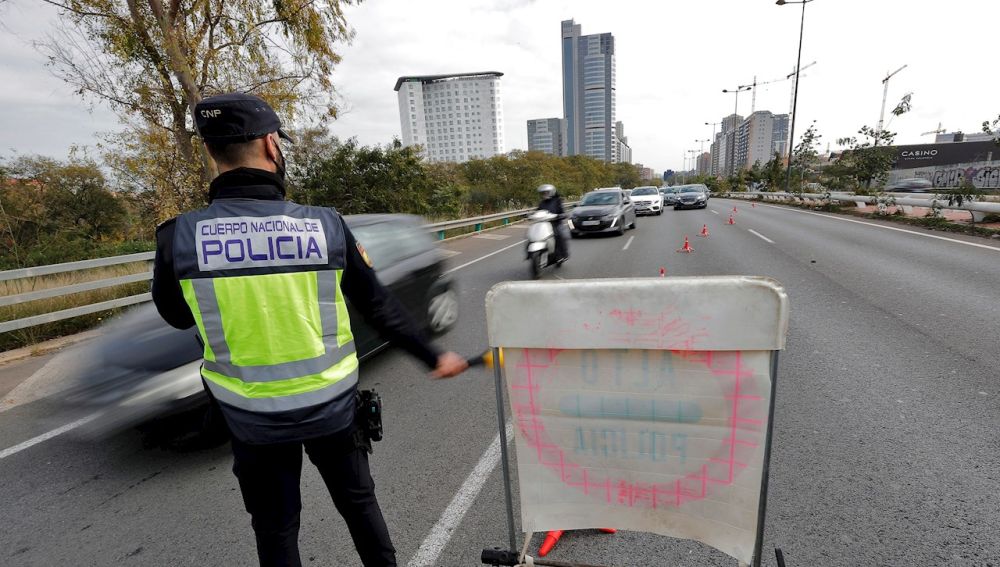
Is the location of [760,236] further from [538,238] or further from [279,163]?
[279,163]

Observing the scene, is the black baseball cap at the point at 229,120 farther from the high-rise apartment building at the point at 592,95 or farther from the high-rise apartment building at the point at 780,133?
the high-rise apartment building at the point at 592,95

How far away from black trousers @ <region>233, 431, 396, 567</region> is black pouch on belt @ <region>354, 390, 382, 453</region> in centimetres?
6

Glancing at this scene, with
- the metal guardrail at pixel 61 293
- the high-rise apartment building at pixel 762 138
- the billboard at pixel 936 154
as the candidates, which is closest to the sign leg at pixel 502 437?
the metal guardrail at pixel 61 293

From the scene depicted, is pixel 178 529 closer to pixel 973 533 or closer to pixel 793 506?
pixel 793 506

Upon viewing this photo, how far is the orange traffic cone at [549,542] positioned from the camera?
2.19 metres

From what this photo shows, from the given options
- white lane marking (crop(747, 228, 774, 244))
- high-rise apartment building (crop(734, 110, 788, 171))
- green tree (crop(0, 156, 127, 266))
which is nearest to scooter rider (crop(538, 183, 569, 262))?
white lane marking (crop(747, 228, 774, 244))

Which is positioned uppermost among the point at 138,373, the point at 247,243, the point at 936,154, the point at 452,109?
the point at 452,109

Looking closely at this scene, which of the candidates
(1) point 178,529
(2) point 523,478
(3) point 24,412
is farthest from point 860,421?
(3) point 24,412

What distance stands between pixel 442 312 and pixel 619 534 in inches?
153

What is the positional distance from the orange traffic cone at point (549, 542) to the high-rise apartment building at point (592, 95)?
14147 cm

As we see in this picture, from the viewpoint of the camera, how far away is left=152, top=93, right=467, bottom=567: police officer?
139 cm

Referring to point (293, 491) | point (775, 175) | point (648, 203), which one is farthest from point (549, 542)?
point (775, 175)

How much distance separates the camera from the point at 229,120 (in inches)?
57.2

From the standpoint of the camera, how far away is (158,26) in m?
9.73
